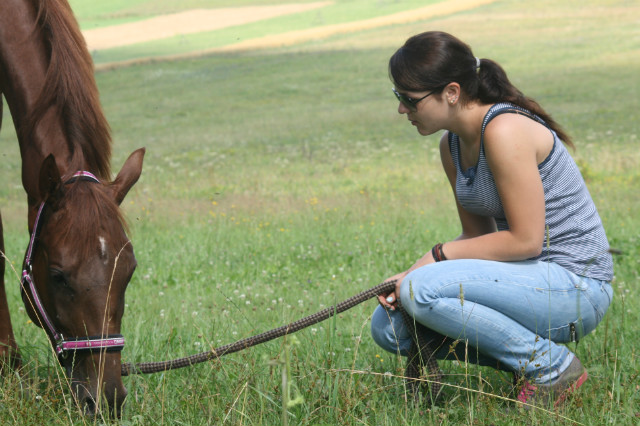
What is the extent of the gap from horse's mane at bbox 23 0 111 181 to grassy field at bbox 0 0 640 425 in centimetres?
97

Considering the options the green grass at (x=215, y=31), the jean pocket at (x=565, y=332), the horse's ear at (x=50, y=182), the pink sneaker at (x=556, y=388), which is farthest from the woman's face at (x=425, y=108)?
the green grass at (x=215, y=31)

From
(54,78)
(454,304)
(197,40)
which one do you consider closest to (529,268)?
(454,304)

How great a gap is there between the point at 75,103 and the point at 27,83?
0.40 meters

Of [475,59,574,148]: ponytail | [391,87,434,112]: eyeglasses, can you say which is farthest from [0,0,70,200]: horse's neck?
[475,59,574,148]: ponytail

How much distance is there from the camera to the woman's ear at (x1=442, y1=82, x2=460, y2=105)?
3.23 meters

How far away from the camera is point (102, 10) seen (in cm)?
4950

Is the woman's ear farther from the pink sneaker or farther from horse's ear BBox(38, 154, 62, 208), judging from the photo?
horse's ear BBox(38, 154, 62, 208)

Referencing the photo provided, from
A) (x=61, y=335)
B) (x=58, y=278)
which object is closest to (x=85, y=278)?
(x=58, y=278)

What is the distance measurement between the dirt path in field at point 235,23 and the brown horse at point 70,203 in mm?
33671

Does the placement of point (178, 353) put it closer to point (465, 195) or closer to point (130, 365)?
point (130, 365)

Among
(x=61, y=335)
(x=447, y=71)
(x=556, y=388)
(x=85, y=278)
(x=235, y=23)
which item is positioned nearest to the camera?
(x=85, y=278)

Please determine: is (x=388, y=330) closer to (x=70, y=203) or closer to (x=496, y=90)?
(x=496, y=90)

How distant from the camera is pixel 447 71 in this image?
10.5ft

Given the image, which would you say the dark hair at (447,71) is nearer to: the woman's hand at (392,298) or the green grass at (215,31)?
the woman's hand at (392,298)
